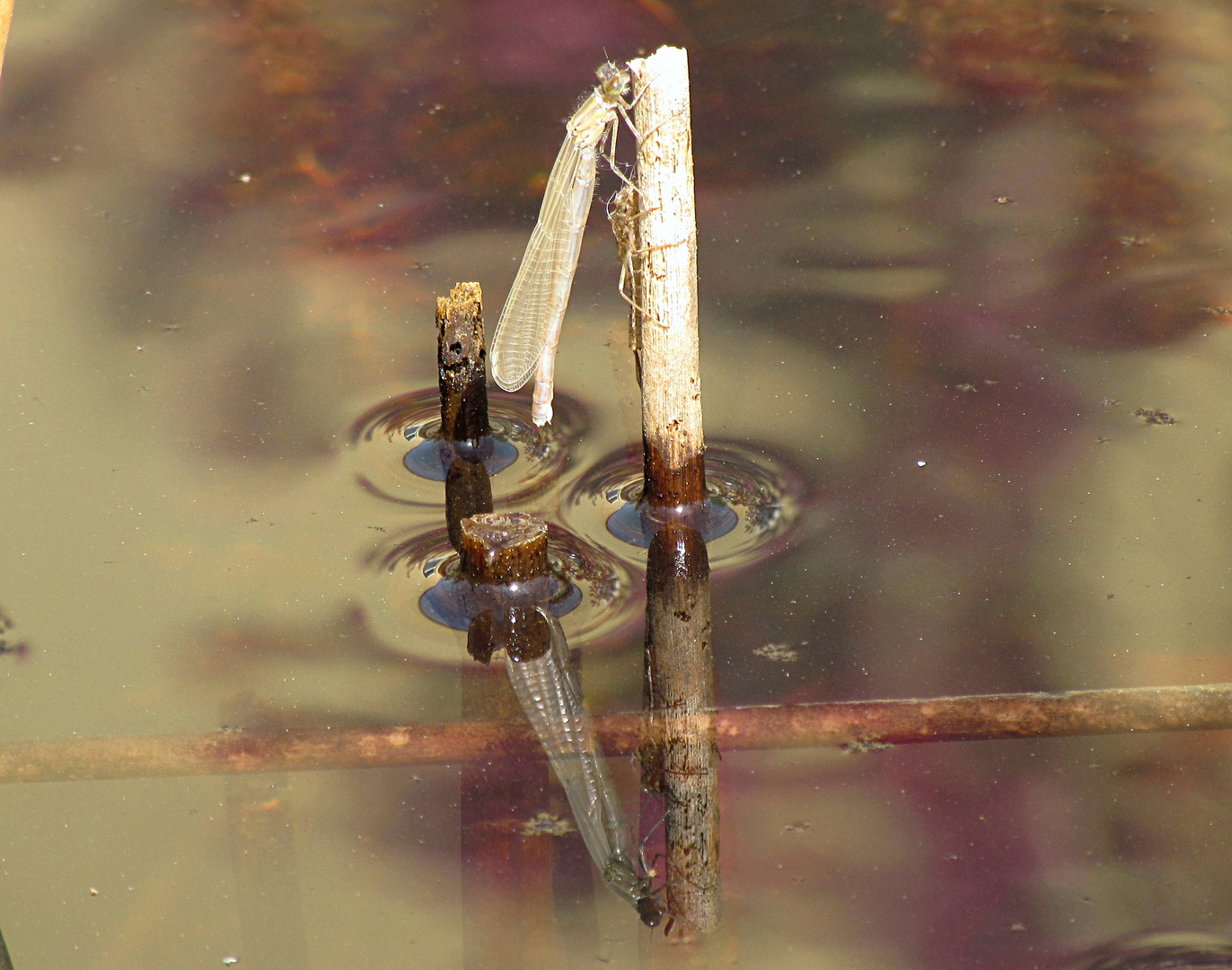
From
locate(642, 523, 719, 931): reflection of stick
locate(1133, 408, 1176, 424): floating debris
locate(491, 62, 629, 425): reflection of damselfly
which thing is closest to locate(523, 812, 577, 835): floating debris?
locate(642, 523, 719, 931): reflection of stick

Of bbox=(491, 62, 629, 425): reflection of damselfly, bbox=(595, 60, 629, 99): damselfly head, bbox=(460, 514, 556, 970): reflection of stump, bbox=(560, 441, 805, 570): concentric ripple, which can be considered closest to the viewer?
bbox=(460, 514, 556, 970): reflection of stump

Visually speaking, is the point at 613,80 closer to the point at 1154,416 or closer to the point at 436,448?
the point at 436,448

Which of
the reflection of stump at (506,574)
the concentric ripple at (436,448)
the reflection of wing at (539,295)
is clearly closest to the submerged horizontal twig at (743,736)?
the reflection of stump at (506,574)

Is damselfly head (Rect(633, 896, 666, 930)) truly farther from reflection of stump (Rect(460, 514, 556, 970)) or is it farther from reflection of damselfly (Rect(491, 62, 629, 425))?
reflection of damselfly (Rect(491, 62, 629, 425))

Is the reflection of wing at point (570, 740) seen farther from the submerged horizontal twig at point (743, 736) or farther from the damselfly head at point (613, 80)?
the damselfly head at point (613, 80)

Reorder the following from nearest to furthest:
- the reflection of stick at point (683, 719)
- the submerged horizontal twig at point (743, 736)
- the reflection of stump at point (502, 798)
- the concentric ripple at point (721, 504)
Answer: the reflection of stump at point (502, 798)
the reflection of stick at point (683, 719)
the submerged horizontal twig at point (743, 736)
the concentric ripple at point (721, 504)

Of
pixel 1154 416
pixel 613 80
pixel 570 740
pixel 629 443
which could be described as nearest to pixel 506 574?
pixel 570 740

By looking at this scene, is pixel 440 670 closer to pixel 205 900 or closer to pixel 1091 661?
pixel 205 900
